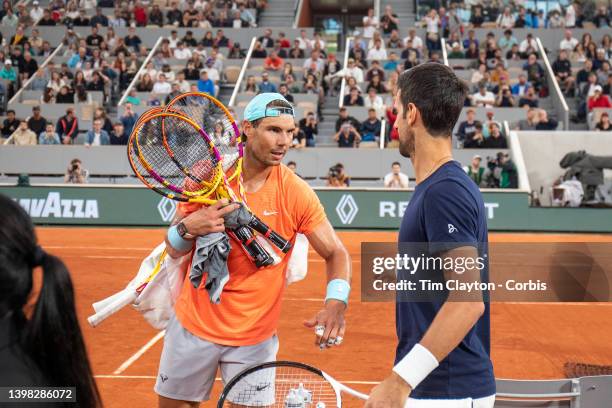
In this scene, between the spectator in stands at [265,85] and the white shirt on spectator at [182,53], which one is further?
the white shirt on spectator at [182,53]

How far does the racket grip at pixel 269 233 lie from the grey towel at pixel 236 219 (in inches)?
1.4

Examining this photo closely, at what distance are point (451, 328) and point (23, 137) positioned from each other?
1957 centimetres

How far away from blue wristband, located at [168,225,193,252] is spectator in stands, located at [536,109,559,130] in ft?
59.9

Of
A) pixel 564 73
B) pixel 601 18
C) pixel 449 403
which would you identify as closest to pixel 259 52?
pixel 564 73

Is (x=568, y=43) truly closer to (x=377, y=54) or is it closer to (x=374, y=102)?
(x=377, y=54)

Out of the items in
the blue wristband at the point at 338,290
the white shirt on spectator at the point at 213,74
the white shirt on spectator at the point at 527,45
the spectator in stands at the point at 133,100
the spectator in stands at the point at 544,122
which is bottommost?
the spectator in stands at the point at 133,100

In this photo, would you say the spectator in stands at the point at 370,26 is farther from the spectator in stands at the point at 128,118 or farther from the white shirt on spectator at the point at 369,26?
the spectator in stands at the point at 128,118

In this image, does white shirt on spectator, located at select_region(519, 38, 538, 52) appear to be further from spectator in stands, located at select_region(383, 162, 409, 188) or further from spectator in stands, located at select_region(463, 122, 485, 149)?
spectator in stands, located at select_region(383, 162, 409, 188)

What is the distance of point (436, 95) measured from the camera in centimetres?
276

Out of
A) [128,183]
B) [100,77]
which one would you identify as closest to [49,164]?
[128,183]

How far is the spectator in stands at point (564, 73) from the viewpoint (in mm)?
23000

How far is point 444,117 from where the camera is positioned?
279 cm

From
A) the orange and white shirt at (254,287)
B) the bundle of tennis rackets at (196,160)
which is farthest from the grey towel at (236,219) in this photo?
the orange and white shirt at (254,287)

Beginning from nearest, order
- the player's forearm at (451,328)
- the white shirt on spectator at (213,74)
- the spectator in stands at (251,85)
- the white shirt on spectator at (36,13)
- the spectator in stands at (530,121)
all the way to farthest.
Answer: the player's forearm at (451,328) < the spectator in stands at (530,121) < the spectator in stands at (251,85) < the white shirt on spectator at (213,74) < the white shirt on spectator at (36,13)
